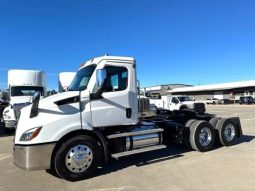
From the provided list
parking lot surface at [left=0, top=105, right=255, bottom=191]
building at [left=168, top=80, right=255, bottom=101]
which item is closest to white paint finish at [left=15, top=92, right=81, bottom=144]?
parking lot surface at [left=0, top=105, right=255, bottom=191]

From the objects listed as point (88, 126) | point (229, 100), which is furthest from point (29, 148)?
point (229, 100)

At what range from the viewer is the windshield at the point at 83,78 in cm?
683

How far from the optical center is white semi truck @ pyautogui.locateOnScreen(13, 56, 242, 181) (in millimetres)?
5969

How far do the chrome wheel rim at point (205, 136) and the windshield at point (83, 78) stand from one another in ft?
13.5

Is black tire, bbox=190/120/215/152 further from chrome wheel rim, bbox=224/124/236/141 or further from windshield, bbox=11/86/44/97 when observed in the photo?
windshield, bbox=11/86/44/97

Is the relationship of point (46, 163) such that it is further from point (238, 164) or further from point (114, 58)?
point (238, 164)

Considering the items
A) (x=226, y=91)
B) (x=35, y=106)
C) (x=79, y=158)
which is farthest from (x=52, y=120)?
(x=226, y=91)

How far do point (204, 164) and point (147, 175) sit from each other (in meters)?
1.70

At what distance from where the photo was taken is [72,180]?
244 inches

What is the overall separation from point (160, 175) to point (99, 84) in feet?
8.18

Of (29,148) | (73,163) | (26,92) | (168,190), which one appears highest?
(26,92)

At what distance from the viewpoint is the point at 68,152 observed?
244 inches

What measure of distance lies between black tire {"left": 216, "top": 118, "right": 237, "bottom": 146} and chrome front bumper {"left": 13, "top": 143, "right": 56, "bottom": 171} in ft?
18.8

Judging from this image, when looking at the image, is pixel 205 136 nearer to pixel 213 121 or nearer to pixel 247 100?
pixel 213 121
